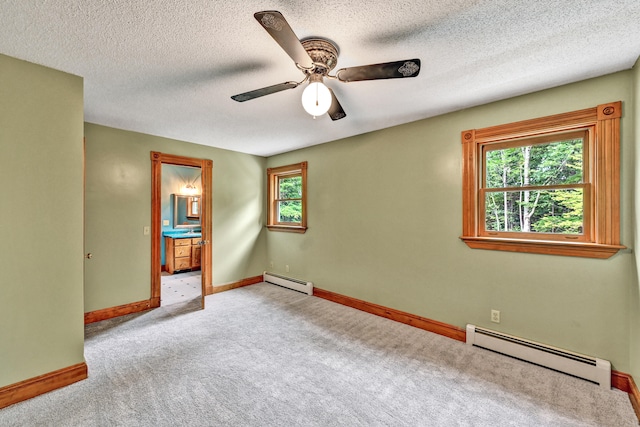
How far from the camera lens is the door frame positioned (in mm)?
3721

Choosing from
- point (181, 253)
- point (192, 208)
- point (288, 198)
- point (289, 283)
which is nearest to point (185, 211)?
point (192, 208)

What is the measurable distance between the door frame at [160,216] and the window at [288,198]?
3.77 ft

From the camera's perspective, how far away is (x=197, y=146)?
4188 millimetres

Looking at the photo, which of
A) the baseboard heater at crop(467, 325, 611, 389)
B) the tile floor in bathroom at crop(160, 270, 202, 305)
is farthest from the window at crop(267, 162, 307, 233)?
the baseboard heater at crop(467, 325, 611, 389)

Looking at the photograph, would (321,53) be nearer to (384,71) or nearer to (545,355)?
(384,71)

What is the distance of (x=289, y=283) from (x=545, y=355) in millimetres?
3359

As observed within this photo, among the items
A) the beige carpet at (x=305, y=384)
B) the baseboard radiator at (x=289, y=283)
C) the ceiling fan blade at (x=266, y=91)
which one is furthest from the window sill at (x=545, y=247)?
the baseboard radiator at (x=289, y=283)

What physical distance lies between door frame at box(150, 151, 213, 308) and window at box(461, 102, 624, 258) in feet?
12.0

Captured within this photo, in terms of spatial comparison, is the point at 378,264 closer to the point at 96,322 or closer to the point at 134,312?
the point at 134,312

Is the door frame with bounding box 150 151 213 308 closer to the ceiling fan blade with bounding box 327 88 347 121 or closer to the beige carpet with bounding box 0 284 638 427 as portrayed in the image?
the beige carpet with bounding box 0 284 638 427

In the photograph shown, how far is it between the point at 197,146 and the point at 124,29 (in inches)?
108

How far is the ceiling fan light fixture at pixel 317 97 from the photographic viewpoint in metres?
1.67

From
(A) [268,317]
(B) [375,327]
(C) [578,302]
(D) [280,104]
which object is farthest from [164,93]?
(C) [578,302]

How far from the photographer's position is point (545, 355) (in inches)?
88.9
